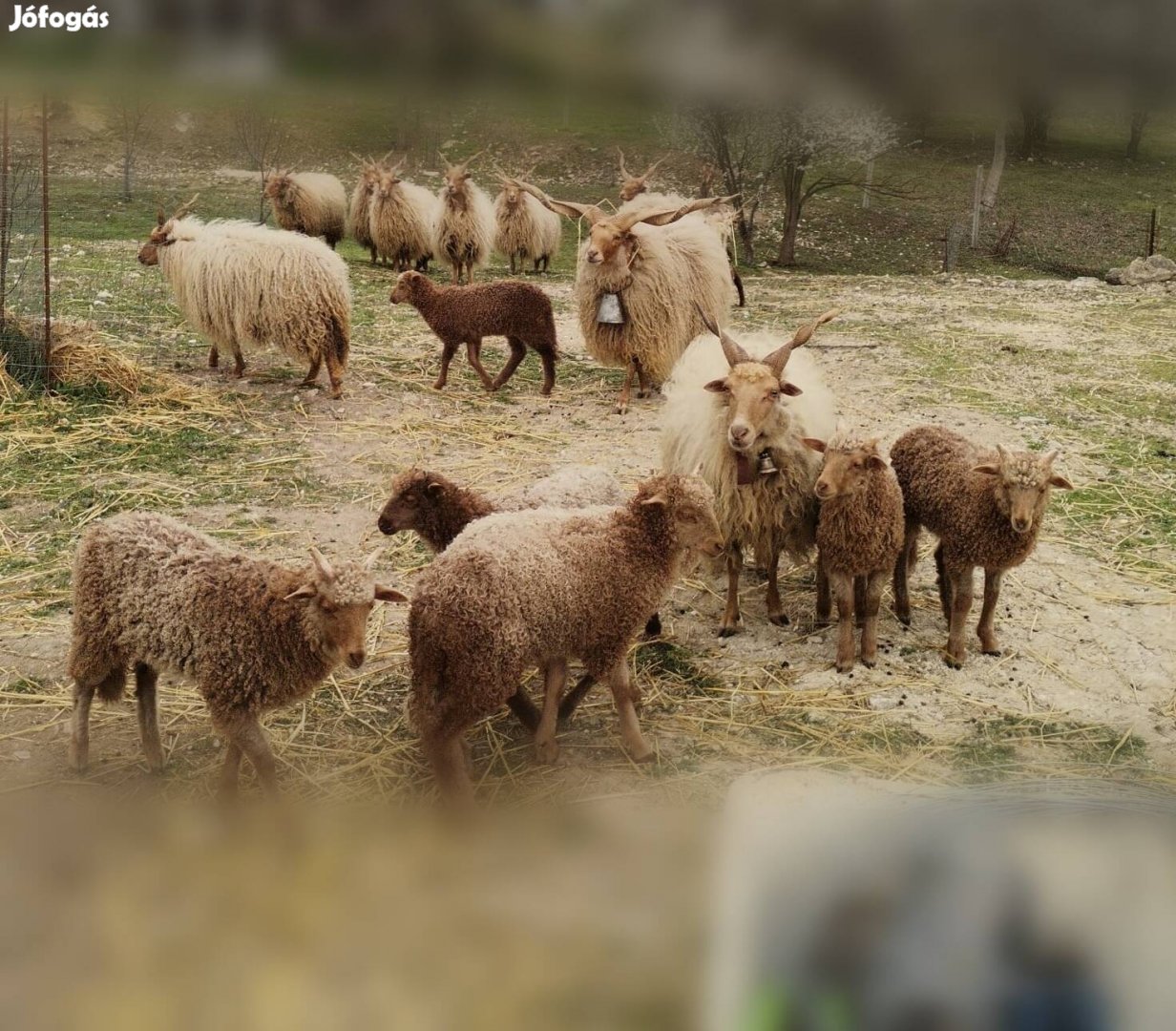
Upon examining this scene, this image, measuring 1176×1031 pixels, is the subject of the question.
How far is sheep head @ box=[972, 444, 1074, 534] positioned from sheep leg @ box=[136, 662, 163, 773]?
3.42m

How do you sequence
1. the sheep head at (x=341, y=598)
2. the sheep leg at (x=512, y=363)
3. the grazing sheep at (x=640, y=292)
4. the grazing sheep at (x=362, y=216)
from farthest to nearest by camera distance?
the grazing sheep at (x=362, y=216)
the sheep leg at (x=512, y=363)
the grazing sheep at (x=640, y=292)
the sheep head at (x=341, y=598)

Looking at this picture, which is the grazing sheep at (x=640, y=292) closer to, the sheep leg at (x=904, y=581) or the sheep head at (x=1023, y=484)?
the sheep leg at (x=904, y=581)

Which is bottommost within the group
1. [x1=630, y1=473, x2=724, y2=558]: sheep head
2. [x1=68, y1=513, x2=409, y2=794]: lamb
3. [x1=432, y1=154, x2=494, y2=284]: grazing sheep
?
[x1=68, y1=513, x2=409, y2=794]: lamb

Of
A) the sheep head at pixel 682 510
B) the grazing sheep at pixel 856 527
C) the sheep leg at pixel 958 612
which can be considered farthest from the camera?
the sheep leg at pixel 958 612

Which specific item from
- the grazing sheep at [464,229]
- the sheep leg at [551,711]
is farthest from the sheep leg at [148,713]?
the grazing sheep at [464,229]

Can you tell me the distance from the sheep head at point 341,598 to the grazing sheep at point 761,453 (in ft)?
7.14

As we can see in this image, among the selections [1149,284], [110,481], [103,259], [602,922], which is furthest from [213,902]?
[1149,284]

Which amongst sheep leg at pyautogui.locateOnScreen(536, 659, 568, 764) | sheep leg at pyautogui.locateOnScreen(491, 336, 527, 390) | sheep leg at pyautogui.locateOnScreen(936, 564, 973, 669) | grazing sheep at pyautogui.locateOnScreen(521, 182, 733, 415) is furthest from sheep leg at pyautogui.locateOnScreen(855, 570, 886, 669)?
sheep leg at pyautogui.locateOnScreen(491, 336, 527, 390)

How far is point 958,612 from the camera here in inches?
192

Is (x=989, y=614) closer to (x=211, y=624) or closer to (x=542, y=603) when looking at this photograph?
(x=542, y=603)

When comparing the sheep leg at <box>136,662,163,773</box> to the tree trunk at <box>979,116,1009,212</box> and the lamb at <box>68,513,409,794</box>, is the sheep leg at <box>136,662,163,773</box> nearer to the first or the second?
the lamb at <box>68,513,409,794</box>

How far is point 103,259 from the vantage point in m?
12.4

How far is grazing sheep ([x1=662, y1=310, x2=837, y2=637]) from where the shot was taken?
5.05m

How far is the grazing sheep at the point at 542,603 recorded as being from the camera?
3.57 metres
